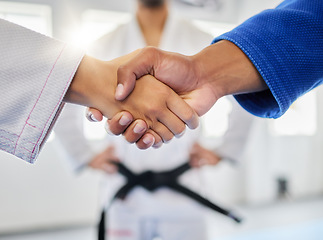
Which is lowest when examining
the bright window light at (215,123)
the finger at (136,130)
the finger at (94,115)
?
the finger at (136,130)

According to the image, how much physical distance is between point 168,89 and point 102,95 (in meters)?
0.14

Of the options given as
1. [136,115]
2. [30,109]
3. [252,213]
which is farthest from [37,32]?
A: [252,213]

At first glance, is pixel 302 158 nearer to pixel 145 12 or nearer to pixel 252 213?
pixel 252 213

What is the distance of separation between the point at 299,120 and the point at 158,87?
2441 millimetres

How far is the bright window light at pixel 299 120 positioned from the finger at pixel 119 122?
2229 millimetres

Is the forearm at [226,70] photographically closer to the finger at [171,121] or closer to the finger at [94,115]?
the finger at [171,121]

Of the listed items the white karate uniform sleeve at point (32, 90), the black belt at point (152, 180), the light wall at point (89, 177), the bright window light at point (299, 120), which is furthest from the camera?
the bright window light at point (299, 120)

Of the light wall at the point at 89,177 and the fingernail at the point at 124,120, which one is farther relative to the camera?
the light wall at the point at 89,177

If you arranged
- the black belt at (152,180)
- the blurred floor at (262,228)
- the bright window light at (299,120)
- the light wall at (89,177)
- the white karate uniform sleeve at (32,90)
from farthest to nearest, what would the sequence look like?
the bright window light at (299,120) < the blurred floor at (262,228) < the light wall at (89,177) < the black belt at (152,180) < the white karate uniform sleeve at (32,90)

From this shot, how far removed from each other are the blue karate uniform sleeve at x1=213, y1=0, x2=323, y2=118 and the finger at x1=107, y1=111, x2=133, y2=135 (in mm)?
260

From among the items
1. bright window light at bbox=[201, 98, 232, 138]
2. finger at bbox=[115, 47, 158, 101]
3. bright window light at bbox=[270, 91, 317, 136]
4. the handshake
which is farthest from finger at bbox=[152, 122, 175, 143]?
bright window light at bbox=[270, 91, 317, 136]

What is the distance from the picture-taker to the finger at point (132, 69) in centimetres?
58

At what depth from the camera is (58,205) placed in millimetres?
2152

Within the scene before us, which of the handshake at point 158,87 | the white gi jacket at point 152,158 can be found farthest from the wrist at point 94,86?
the white gi jacket at point 152,158
